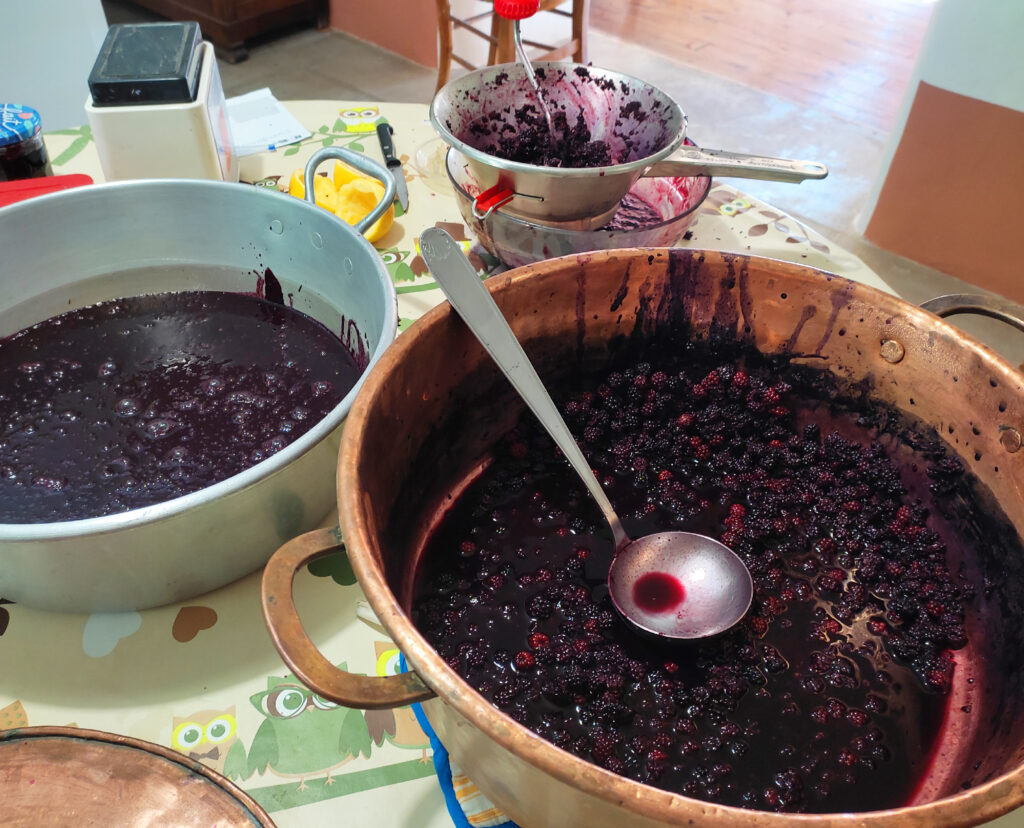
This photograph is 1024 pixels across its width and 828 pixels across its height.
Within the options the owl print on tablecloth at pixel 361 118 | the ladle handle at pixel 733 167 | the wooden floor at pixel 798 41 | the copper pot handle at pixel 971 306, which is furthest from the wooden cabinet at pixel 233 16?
the copper pot handle at pixel 971 306

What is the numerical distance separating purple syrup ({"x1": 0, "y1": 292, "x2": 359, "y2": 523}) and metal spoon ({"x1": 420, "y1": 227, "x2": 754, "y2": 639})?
287 mm

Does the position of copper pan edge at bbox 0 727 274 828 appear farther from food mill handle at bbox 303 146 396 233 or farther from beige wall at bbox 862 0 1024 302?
beige wall at bbox 862 0 1024 302

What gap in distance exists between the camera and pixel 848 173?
10.6ft

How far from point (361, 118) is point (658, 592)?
51.8 inches

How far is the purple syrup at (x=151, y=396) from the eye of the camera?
83cm

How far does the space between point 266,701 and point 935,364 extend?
2.71 ft

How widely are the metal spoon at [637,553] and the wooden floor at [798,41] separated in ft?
11.6

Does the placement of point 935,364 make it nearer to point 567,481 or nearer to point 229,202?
point 567,481

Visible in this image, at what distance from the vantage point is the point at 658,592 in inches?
32.0

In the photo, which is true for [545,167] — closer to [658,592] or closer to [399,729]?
[658,592]

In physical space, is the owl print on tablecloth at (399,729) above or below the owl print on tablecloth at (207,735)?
below

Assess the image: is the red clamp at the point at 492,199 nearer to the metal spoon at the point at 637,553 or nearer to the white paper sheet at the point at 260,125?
the metal spoon at the point at 637,553

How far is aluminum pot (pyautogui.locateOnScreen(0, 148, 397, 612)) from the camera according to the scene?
0.68 meters

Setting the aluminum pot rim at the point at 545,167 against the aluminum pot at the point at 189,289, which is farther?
the aluminum pot rim at the point at 545,167
